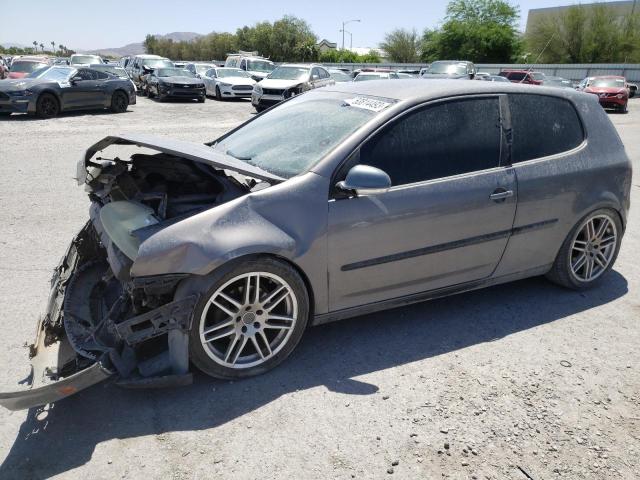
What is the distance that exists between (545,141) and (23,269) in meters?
4.40

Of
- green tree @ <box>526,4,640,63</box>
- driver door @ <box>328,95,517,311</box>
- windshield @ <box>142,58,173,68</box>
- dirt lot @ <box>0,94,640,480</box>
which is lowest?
dirt lot @ <box>0,94,640,480</box>

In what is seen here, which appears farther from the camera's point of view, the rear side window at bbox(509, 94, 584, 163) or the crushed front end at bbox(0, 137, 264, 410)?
the rear side window at bbox(509, 94, 584, 163)

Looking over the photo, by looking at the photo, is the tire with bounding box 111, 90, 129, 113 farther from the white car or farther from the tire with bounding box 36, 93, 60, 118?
the white car

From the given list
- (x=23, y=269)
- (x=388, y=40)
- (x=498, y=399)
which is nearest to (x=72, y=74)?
(x=23, y=269)

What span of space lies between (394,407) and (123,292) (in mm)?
1650

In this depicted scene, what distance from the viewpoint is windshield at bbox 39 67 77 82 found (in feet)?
50.5

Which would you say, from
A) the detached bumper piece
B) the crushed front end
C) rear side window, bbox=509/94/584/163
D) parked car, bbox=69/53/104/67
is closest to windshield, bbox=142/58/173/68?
parked car, bbox=69/53/104/67


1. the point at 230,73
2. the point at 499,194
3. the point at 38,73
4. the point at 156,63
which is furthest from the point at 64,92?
the point at 499,194

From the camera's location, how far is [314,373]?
3.17 m

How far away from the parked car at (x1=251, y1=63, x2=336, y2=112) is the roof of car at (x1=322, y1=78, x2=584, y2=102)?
1346 cm

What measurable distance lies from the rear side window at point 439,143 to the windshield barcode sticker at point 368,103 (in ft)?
0.56

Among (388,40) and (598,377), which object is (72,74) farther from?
(388,40)

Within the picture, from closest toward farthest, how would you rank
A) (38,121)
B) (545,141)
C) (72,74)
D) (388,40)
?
(545,141), (38,121), (72,74), (388,40)

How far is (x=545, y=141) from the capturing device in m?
3.97
